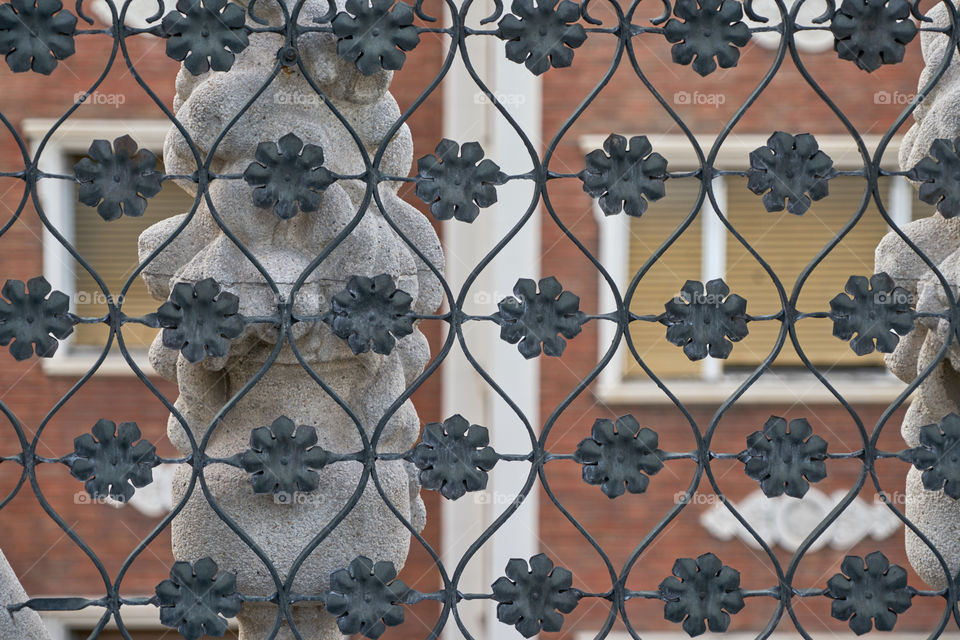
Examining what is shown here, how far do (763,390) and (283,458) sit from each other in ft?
17.3

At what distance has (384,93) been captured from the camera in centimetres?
183

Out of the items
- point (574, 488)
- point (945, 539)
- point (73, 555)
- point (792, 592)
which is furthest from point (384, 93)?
point (73, 555)

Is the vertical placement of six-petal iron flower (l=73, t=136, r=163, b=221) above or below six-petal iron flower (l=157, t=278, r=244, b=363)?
above

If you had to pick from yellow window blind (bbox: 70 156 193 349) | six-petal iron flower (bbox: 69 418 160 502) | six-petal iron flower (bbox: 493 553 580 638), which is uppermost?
yellow window blind (bbox: 70 156 193 349)

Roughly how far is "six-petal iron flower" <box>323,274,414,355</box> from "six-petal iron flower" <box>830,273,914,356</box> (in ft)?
1.88

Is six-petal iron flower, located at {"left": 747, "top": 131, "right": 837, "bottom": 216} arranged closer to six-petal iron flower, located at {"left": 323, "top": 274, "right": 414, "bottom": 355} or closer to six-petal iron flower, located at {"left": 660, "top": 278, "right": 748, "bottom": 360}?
six-petal iron flower, located at {"left": 660, "top": 278, "right": 748, "bottom": 360}

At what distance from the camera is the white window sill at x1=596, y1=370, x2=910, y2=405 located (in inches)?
256

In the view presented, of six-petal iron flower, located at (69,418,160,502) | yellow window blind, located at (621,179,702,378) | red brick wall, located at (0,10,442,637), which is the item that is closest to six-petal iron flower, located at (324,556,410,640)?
six-petal iron flower, located at (69,418,160,502)

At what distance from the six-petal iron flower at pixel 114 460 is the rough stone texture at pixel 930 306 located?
110 cm

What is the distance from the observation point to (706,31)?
5.09ft

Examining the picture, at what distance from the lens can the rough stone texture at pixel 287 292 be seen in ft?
5.70

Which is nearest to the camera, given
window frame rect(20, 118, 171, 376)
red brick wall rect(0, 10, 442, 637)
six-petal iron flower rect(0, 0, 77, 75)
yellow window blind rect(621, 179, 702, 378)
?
six-petal iron flower rect(0, 0, 77, 75)

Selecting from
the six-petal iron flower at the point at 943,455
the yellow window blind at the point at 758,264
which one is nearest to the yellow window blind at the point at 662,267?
the yellow window blind at the point at 758,264

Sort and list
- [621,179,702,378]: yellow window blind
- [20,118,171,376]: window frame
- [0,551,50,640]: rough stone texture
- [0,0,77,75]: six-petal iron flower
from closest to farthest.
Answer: [0,0,77,75]: six-petal iron flower, [0,551,50,640]: rough stone texture, [20,118,171,376]: window frame, [621,179,702,378]: yellow window blind
